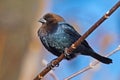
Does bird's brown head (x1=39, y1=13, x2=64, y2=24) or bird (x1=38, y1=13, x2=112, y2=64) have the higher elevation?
bird's brown head (x1=39, y1=13, x2=64, y2=24)

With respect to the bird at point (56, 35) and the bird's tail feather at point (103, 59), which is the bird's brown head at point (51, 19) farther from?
the bird's tail feather at point (103, 59)

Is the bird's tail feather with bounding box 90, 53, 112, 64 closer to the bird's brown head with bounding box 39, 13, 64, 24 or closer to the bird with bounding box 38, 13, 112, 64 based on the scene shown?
the bird with bounding box 38, 13, 112, 64

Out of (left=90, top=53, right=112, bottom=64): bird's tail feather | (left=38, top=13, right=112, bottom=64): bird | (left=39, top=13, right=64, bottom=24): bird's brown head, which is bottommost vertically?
(left=90, top=53, right=112, bottom=64): bird's tail feather

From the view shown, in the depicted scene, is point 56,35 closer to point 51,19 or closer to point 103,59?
point 51,19

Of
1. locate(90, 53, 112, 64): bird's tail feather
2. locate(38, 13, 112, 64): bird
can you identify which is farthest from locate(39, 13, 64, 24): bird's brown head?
locate(90, 53, 112, 64): bird's tail feather

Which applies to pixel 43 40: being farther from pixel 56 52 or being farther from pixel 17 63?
pixel 17 63

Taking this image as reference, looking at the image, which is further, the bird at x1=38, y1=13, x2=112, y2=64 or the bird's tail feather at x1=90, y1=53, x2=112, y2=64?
the bird at x1=38, y1=13, x2=112, y2=64

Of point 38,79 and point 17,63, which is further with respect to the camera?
point 17,63

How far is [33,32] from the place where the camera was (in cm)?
299

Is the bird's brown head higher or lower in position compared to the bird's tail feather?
higher

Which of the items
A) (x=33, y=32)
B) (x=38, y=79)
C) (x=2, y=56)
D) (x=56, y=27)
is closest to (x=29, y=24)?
(x=33, y=32)

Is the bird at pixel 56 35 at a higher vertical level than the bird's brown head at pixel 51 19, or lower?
lower

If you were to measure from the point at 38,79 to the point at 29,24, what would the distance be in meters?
1.67

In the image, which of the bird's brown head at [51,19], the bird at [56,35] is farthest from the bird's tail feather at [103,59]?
the bird's brown head at [51,19]
